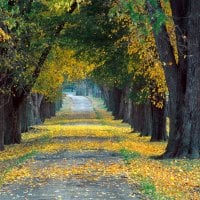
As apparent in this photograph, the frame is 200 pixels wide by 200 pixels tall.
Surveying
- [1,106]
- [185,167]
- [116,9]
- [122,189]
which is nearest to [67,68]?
[1,106]

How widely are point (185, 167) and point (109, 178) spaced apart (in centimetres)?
386

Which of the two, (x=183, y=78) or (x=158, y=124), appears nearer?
(x=183, y=78)

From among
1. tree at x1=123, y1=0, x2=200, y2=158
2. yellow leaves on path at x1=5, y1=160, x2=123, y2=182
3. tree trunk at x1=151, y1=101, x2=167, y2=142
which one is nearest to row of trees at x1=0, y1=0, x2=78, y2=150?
tree at x1=123, y1=0, x2=200, y2=158

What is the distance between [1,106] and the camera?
1184 inches

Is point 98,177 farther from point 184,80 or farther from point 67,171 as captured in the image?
point 184,80

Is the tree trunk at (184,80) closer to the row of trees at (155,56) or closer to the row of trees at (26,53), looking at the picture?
the row of trees at (155,56)

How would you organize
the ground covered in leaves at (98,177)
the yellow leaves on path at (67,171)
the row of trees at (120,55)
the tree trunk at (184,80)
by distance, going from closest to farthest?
the ground covered in leaves at (98,177), the yellow leaves on path at (67,171), the tree trunk at (184,80), the row of trees at (120,55)

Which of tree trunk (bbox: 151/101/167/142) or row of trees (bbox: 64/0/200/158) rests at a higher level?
row of trees (bbox: 64/0/200/158)

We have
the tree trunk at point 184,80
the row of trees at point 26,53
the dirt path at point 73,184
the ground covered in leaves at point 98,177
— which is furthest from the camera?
the row of trees at point 26,53

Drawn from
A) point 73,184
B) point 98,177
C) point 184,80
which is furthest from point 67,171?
point 184,80

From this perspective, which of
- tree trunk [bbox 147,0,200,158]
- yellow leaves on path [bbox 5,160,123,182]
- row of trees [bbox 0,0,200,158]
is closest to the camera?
yellow leaves on path [bbox 5,160,123,182]

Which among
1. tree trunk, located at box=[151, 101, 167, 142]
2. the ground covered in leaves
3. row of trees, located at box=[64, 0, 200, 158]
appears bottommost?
the ground covered in leaves

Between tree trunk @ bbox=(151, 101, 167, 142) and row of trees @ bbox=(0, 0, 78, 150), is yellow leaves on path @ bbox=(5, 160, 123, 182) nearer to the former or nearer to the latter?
row of trees @ bbox=(0, 0, 78, 150)

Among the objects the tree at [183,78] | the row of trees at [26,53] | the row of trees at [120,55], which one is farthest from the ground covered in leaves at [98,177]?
the row of trees at [26,53]
